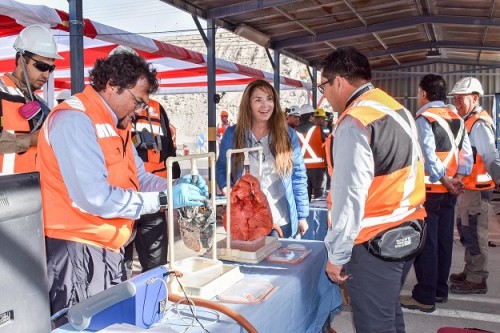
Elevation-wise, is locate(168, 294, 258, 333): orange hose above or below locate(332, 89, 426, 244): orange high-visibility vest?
below

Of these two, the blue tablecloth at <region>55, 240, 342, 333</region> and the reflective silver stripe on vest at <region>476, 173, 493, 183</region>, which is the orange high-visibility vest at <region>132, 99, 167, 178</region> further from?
the reflective silver stripe on vest at <region>476, 173, 493, 183</region>

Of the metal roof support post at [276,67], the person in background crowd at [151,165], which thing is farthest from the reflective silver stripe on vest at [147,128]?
the metal roof support post at [276,67]

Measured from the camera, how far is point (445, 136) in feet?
13.1

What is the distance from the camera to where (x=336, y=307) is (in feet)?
9.02

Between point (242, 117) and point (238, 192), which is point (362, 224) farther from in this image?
point (242, 117)

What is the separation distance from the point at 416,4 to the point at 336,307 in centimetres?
693

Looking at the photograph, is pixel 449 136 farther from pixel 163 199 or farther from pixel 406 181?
pixel 163 199

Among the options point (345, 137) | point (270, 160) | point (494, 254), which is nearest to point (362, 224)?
point (345, 137)

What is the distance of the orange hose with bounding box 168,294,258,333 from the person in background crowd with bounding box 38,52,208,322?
34 centimetres

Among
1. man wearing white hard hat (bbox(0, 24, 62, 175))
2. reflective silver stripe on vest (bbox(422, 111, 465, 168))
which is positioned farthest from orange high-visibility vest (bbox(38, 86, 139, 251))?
reflective silver stripe on vest (bbox(422, 111, 465, 168))

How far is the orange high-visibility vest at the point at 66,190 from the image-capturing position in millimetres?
1816

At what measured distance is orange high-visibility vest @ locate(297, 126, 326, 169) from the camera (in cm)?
670

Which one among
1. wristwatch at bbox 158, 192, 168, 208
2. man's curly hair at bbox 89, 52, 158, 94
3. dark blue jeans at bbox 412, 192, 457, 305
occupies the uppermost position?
man's curly hair at bbox 89, 52, 158, 94

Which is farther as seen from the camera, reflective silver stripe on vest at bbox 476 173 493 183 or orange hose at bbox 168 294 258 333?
reflective silver stripe on vest at bbox 476 173 493 183
